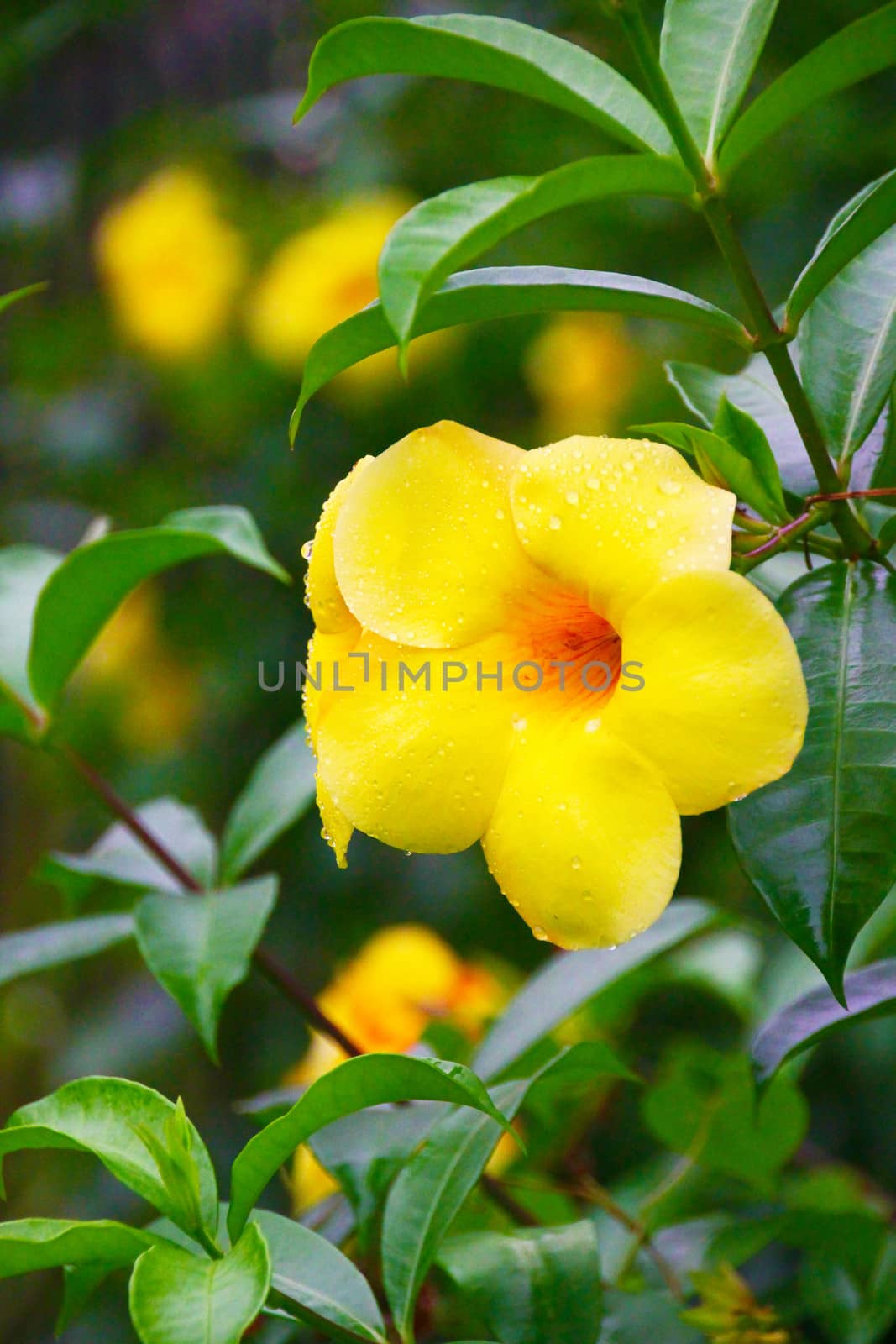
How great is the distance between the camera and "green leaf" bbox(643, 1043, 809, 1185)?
3.01ft

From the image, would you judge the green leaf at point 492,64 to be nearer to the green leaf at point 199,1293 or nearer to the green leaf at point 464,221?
the green leaf at point 464,221

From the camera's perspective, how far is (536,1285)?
65 cm

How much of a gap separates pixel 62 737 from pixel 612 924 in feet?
1.77

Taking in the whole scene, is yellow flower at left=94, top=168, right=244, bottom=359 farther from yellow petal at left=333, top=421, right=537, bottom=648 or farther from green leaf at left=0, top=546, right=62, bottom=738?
yellow petal at left=333, top=421, right=537, bottom=648

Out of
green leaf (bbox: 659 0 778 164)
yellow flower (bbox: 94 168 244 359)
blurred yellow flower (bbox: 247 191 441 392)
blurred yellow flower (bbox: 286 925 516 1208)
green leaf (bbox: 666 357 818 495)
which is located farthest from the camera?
yellow flower (bbox: 94 168 244 359)

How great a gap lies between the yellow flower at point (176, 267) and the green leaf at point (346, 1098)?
189 cm

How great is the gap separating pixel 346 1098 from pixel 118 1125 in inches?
4.7

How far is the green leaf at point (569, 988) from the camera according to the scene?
2.75ft

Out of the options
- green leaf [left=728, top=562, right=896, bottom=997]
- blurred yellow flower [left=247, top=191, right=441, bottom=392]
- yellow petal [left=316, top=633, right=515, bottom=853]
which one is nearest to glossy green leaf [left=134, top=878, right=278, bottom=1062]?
yellow petal [left=316, top=633, right=515, bottom=853]

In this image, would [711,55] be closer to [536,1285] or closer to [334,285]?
[536,1285]

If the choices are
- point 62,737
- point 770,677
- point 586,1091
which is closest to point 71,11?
point 62,737

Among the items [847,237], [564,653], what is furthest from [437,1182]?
[847,237]

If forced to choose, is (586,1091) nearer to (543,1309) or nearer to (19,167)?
(543,1309)

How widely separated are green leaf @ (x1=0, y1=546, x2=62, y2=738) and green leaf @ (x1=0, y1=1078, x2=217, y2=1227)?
0.37 m
